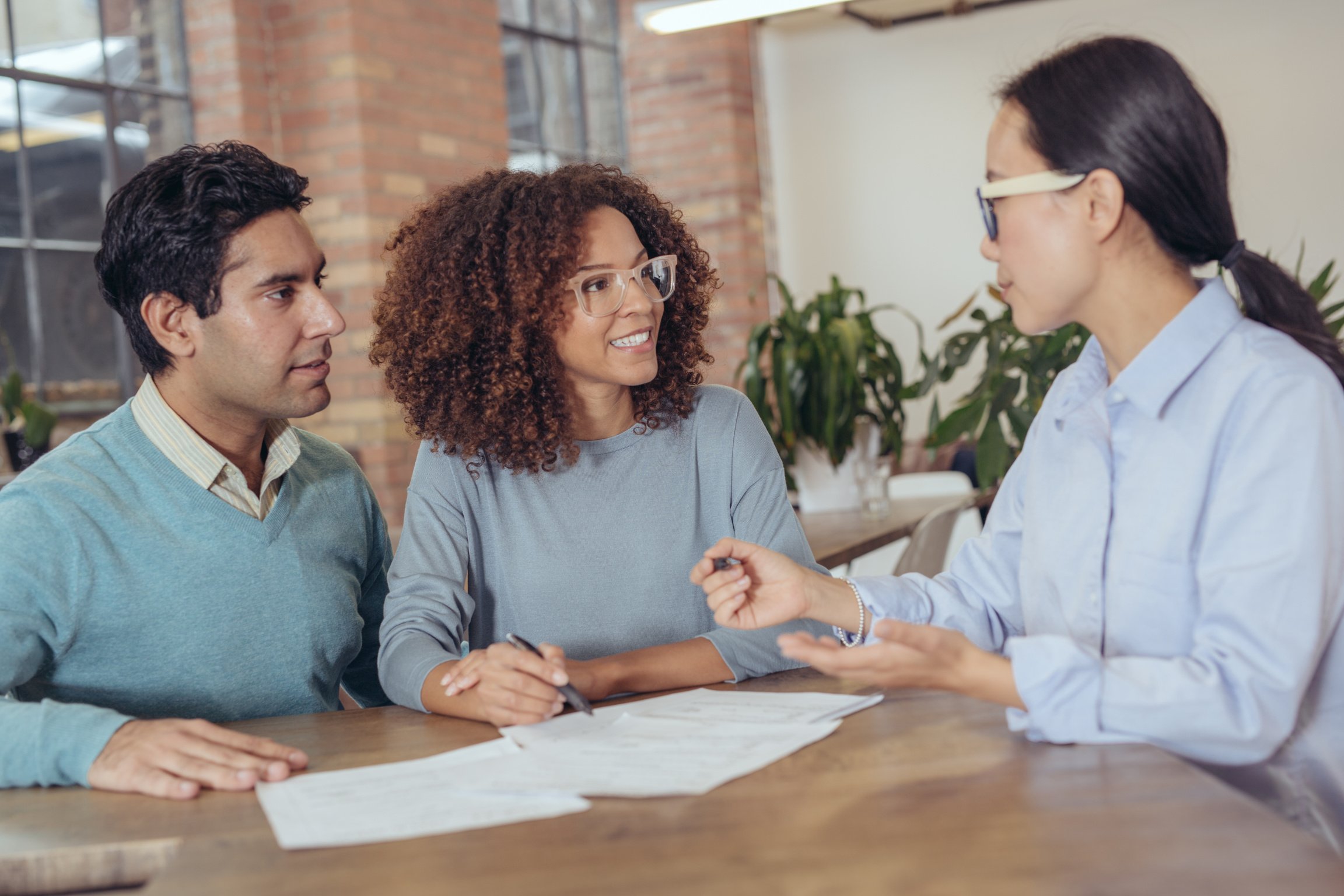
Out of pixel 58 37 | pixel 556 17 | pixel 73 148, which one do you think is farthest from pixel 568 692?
pixel 556 17

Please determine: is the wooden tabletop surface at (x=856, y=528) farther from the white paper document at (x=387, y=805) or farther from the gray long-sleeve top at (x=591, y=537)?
the white paper document at (x=387, y=805)

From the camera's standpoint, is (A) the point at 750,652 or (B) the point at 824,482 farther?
(B) the point at 824,482

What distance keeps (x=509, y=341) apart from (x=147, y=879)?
970 millimetres

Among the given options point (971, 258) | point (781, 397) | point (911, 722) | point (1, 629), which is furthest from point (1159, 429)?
point (971, 258)

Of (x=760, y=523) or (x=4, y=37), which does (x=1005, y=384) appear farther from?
(x=4, y=37)

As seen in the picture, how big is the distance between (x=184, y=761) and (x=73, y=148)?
3969 millimetres

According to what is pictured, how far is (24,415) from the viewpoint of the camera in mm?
4012

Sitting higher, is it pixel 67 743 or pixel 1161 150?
pixel 1161 150

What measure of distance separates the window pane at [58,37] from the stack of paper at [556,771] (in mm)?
4080

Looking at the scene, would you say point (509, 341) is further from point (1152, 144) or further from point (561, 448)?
point (1152, 144)

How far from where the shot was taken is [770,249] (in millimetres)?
7344

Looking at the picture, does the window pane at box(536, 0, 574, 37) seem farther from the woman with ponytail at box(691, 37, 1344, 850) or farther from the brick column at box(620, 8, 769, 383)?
the woman with ponytail at box(691, 37, 1344, 850)

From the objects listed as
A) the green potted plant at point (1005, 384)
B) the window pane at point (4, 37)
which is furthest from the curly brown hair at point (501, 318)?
the window pane at point (4, 37)

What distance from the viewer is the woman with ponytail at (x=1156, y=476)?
3.52 ft
